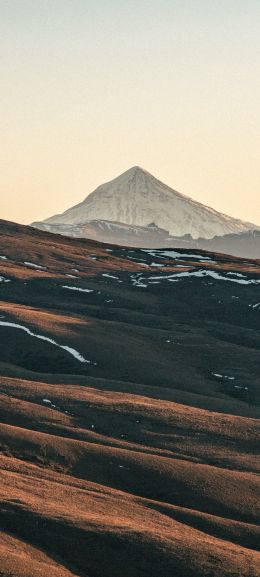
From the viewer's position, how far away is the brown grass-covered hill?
81.2m

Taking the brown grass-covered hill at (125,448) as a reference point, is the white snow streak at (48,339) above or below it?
above

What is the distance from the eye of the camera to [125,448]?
4417 inches

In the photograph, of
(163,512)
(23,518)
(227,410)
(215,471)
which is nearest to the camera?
(23,518)

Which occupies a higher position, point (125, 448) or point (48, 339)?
point (48, 339)

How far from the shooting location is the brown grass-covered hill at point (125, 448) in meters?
81.2

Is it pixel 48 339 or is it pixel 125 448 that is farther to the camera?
pixel 48 339

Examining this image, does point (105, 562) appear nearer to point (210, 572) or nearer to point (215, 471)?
point (210, 572)

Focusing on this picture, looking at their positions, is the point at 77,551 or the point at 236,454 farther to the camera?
the point at 236,454

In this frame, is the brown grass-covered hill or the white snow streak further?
the white snow streak

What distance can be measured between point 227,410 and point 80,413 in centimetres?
2313

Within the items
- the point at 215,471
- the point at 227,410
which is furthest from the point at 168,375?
the point at 215,471

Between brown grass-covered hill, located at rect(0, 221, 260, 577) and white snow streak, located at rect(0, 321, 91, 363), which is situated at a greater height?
white snow streak, located at rect(0, 321, 91, 363)

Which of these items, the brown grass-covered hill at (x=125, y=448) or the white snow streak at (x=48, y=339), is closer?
the brown grass-covered hill at (x=125, y=448)

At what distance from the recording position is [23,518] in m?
82.6
